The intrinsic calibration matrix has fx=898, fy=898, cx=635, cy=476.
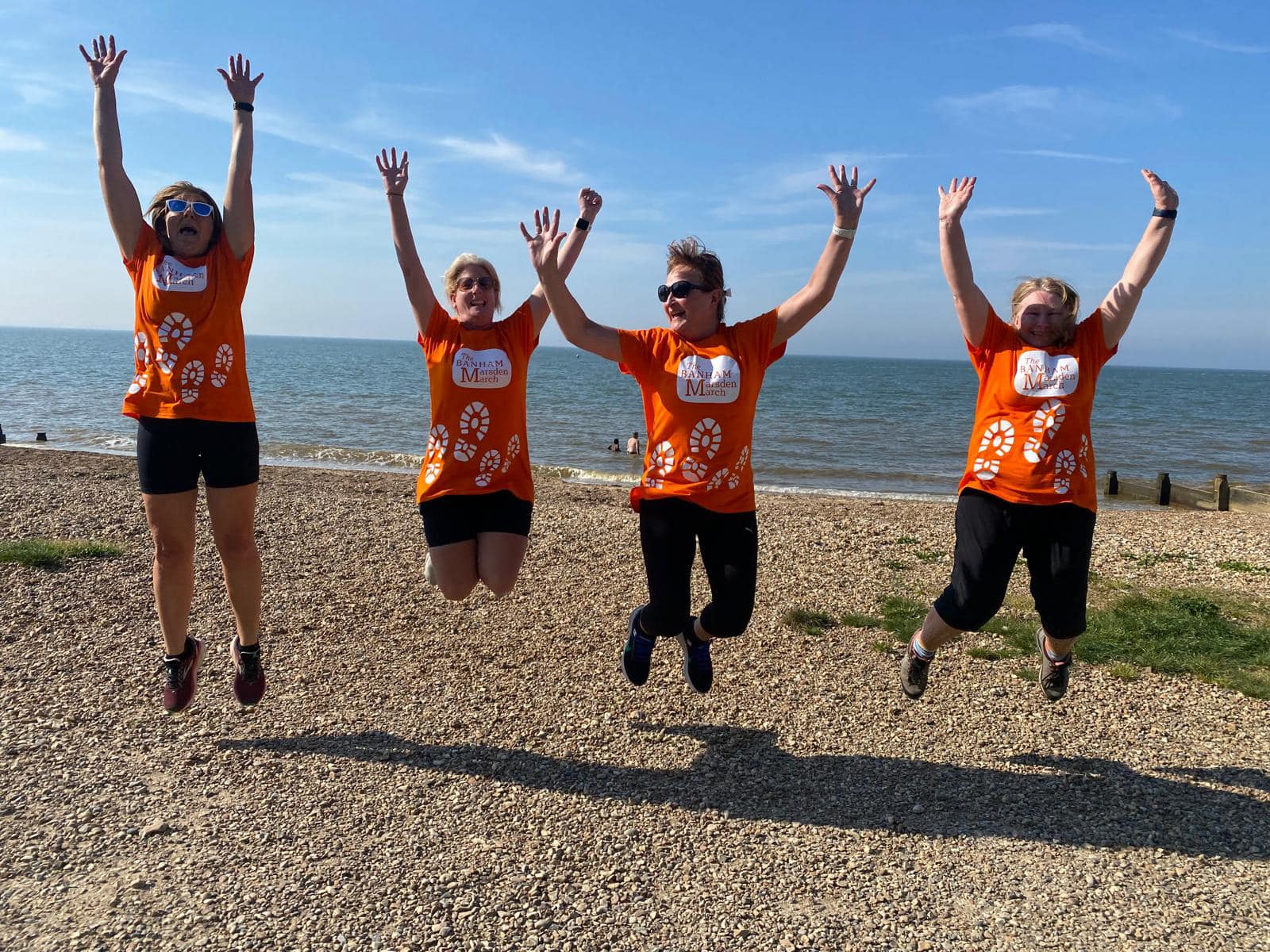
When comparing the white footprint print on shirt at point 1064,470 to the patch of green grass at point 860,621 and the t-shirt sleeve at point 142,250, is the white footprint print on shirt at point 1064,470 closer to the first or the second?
the patch of green grass at point 860,621

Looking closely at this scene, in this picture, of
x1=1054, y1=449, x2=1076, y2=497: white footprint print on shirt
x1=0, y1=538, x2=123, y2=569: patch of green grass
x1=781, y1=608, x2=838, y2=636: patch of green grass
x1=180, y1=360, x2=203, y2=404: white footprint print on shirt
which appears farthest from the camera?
x1=0, y1=538, x2=123, y2=569: patch of green grass

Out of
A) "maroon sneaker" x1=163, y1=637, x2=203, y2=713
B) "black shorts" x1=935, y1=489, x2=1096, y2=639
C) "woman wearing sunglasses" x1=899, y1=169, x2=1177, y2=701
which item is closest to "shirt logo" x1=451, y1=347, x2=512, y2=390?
"maroon sneaker" x1=163, y1=637, x2=203, y2=713

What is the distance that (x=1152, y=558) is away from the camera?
10.1 meters

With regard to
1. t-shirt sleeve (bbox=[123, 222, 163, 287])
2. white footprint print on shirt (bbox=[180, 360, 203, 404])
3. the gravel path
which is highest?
t-shirt sleeve (bbox=[123, 222, 163, 287])

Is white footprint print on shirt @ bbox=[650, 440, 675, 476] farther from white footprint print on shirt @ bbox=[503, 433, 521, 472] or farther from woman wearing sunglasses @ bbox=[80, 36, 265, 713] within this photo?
woman wearing sunglasses @ bbox=[80, 36, 265, 713]

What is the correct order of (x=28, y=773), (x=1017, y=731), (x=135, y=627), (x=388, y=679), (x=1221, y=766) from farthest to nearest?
(x=135, y=627), (x=388, y=679), (x=1017, y=731), (x=1221, y=766), (x=28, y=773)

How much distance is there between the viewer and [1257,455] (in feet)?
111

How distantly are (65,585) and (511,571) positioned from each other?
491 cm

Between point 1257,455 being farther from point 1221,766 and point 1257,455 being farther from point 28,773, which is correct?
point 28,773

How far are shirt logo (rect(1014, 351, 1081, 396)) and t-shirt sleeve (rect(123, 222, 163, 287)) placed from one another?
15.1ft

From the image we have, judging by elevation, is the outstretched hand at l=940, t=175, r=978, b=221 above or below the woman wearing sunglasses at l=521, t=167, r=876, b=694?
above

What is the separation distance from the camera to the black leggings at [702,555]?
4824 millimetres

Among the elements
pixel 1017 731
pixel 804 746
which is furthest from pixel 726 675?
pixel 1017 731

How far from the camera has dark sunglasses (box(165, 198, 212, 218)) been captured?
4738 millimetres
